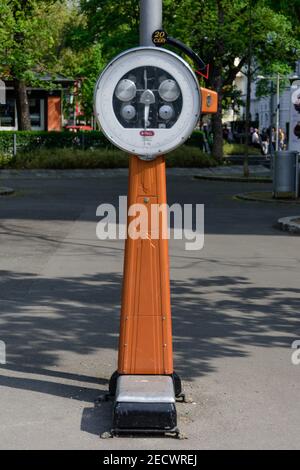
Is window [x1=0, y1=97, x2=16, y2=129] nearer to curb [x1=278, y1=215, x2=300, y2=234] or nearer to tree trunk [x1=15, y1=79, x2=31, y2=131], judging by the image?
tree trunk [x1=15, y1=79, x2=31, y2=131]

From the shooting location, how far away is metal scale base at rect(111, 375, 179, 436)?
5281 millimetres

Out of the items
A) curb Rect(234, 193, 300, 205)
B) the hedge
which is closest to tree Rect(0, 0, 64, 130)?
the hedge

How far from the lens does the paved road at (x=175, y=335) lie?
18.0 ft

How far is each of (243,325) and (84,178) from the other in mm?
24447

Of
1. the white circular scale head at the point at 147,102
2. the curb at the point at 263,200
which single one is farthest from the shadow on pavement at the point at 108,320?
the curb at the point at 263,200

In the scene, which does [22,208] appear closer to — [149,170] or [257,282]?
[257,282]

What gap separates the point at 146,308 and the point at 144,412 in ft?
2.25

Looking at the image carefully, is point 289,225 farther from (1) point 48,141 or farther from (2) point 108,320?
(1) point 48,141

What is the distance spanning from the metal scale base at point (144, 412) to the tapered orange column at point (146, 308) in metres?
0.29

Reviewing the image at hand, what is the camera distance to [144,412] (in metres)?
5.31

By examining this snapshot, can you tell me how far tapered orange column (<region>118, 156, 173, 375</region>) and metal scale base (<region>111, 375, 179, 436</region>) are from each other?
295 mm

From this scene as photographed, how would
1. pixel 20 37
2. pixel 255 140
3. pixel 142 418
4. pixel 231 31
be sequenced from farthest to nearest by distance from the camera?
pixel 255 140
pixel 231 31
pixel 20 37
pixel 142 418

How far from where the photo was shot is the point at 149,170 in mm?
5562

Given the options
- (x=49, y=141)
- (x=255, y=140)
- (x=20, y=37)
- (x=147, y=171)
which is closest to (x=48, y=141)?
(x=49, y=141)
